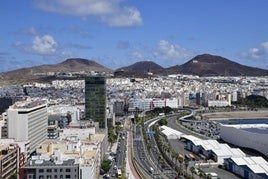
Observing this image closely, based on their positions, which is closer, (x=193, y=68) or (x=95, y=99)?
(x=95, y=99)

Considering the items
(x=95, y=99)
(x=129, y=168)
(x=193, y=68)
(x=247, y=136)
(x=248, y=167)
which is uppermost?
(x=193, y=68)

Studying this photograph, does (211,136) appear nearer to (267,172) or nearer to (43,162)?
(267,172)

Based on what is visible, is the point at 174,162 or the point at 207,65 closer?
the point at 174,162

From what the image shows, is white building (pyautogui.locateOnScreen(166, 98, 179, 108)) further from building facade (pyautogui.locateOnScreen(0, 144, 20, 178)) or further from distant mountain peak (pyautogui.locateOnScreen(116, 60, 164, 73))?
distant mountain peak (pyautogui.locateOnScreen(116, 60, 164, 73))

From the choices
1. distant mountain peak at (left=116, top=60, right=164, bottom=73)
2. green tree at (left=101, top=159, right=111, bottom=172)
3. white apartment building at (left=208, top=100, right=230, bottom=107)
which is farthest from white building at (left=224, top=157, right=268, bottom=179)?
distant mountain peak at (left=116, top=60, right=164, bottom=73)

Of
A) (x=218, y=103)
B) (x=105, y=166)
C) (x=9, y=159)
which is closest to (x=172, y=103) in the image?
(x=218, y=103)

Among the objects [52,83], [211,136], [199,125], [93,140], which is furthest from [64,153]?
[52,83]

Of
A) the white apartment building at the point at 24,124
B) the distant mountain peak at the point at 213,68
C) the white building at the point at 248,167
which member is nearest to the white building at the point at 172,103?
the white apartment building at the point at 24,124

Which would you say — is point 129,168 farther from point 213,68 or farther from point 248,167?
point 213,68

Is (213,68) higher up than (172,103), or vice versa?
(213,68)
